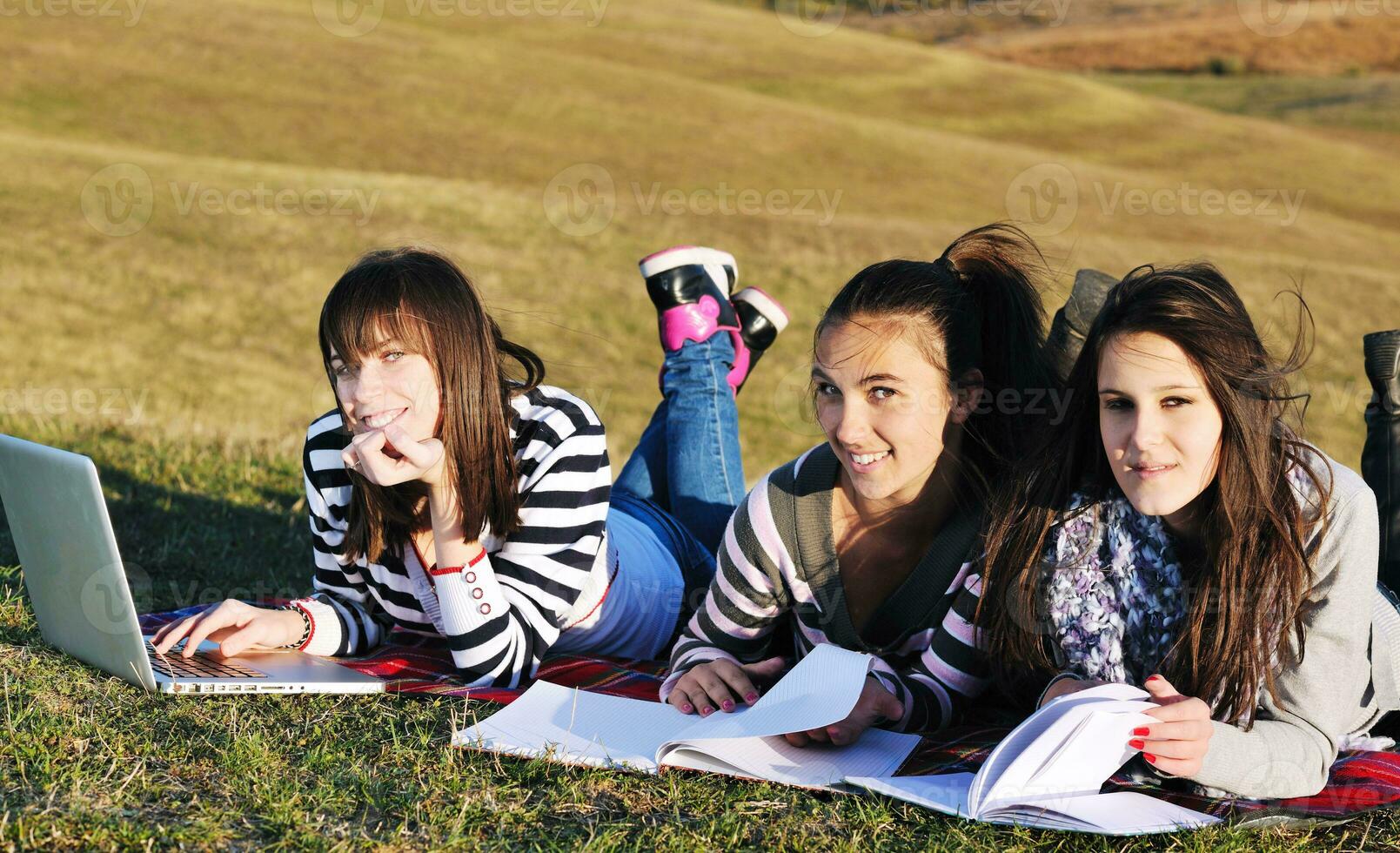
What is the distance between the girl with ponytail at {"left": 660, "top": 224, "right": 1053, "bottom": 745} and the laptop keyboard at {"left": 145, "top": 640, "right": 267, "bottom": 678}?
1071mm

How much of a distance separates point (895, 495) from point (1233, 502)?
2.94ft

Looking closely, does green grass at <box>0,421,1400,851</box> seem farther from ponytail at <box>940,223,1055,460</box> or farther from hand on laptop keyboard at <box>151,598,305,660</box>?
ponytail at <box>940,223,1055,460</box>

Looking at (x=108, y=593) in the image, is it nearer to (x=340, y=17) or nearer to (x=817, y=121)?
(x=817, y=121)

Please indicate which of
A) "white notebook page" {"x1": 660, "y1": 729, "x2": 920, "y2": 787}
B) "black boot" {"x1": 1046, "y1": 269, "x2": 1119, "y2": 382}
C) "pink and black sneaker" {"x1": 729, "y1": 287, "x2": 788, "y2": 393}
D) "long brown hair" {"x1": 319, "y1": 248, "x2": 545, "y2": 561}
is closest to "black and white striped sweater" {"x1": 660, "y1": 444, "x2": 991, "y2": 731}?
"white notebook page" {"x1": 660, "y1": 729, "x2": 920, "y2": 787}

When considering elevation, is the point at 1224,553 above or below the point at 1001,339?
below

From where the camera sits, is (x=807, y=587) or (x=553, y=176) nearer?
(x=807, y=587)

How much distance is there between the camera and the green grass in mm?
2430

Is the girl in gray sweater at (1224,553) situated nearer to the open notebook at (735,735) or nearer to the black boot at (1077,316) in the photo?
the open notebook at (735,735)

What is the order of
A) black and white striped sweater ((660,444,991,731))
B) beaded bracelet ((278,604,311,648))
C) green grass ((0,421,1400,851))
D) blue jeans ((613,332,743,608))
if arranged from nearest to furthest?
green grass ((0,421,1400,851))
black and white striped sweater ((660,444,991,731))
beaded bracelet ((278,604,311,648))
blue jeans ((613,332,743,608))

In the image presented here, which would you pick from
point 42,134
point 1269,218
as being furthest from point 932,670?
point 1269,218

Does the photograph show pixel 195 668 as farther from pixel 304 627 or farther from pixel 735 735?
pixel 735 735

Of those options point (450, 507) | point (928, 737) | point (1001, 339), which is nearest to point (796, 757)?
point (928, 737)

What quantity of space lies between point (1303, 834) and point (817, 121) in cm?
2808

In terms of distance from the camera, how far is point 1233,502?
285 centimetres
